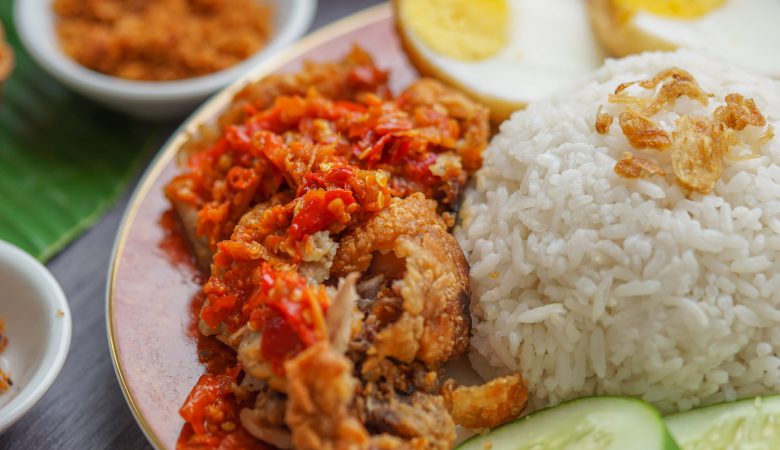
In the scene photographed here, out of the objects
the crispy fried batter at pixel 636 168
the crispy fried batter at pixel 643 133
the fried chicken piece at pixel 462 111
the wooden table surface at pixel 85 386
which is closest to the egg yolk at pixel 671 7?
the fried chicken piece at pixel 462 111

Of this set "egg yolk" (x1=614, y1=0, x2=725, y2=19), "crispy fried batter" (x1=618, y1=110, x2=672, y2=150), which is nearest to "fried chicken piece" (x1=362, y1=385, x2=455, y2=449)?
"crispy fried batter" (x1=618, y1=110, x2=672, y2=150)

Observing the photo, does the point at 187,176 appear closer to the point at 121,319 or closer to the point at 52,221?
the point at 121,319

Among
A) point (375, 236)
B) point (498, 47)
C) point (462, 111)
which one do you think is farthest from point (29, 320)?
point (498, 47)

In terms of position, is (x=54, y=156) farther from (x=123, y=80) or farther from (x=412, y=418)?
(x=412, y=418)

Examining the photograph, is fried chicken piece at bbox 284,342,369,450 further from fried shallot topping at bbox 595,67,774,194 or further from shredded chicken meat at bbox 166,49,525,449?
fried shallot topping at bbox 595,67,774,194

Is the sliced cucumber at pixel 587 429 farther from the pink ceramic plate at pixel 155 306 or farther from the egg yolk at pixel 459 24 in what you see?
the egg yolk at pixel 459 24
